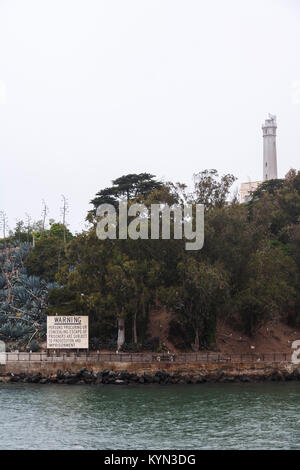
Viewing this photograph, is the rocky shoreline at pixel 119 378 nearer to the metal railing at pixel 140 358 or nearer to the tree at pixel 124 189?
the metal railing at pixel 140 358

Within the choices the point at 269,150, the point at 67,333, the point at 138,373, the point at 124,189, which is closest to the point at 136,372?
the point at 138,373

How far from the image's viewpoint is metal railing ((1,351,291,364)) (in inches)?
2292

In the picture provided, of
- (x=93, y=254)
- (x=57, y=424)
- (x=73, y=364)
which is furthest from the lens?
(x=93, y=254)

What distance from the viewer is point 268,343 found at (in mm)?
69438

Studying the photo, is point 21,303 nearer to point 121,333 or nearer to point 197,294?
point 121,333

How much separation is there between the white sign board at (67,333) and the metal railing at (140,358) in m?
0.72

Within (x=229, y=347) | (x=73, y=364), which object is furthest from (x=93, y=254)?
(x=229, y=347)

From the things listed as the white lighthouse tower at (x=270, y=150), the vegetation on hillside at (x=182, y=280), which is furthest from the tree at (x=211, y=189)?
the white lighthouse tower at (x=270, y=150)

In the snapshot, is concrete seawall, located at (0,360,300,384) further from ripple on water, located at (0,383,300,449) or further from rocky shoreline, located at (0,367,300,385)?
ripple on water, located at (0,383,300,449)

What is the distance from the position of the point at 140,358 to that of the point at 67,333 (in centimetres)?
661

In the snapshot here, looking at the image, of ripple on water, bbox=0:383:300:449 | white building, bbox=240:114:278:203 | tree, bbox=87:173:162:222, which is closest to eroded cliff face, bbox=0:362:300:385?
ripple on water, bbox=0:383:300:449

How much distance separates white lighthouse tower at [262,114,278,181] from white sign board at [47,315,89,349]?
79.5m
